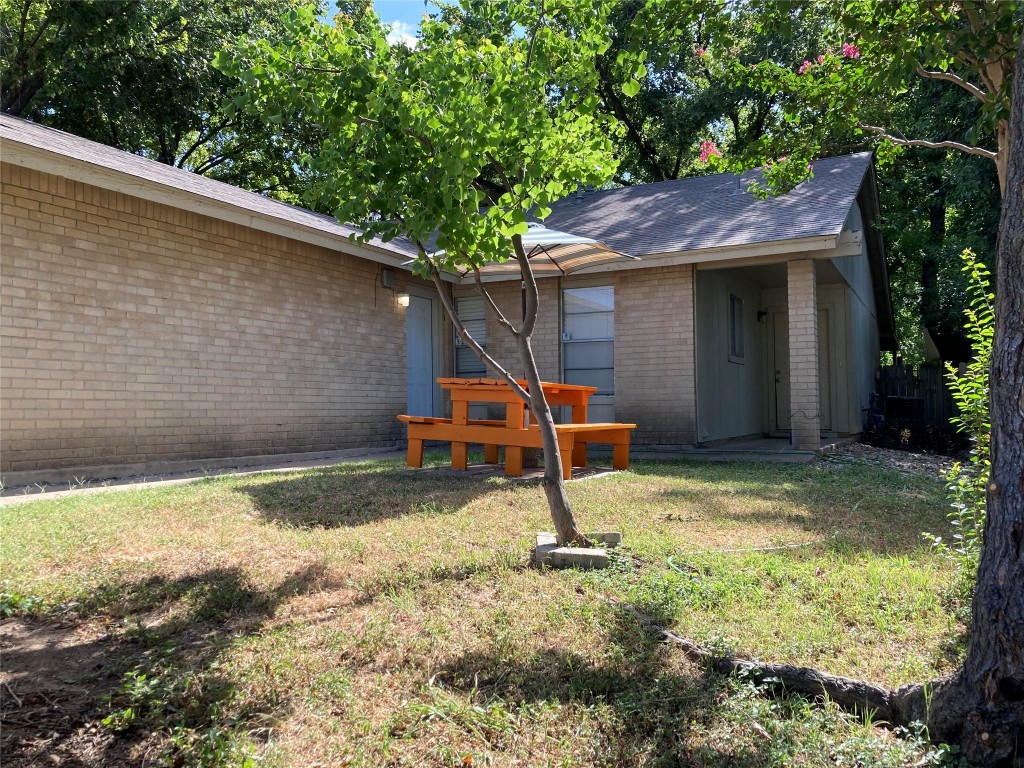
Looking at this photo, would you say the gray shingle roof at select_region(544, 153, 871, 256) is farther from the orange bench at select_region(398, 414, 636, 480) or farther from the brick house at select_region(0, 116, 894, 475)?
the orange bench at select_region(398, 414, 636, 480)

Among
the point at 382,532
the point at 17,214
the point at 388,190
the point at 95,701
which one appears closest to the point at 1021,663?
the point at 95,701

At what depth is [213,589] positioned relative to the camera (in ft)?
11.6

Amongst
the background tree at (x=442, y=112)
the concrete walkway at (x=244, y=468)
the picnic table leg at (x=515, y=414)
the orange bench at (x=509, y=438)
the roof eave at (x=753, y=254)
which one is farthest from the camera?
the roof eave at (x=753, y=254)

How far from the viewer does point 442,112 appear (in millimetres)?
3408

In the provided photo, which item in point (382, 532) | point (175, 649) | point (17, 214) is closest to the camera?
point (175, 649)

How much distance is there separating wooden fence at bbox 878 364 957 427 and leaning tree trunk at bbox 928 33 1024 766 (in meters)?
14.7

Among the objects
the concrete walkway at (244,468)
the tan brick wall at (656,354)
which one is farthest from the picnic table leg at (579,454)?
the tan brick wall at (656,354)

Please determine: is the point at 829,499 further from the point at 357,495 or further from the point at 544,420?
the point at 357,495

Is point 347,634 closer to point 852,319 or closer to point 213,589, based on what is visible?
point 213,589

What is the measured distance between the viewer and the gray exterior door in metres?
12.0

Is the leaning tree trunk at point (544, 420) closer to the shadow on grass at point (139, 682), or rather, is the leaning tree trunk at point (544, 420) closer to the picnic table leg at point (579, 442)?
the shadow on grass at point (139, 682)

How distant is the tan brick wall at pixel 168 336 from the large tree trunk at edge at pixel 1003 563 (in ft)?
25.3

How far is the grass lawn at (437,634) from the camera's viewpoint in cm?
220

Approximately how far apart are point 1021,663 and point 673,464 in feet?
22.6
